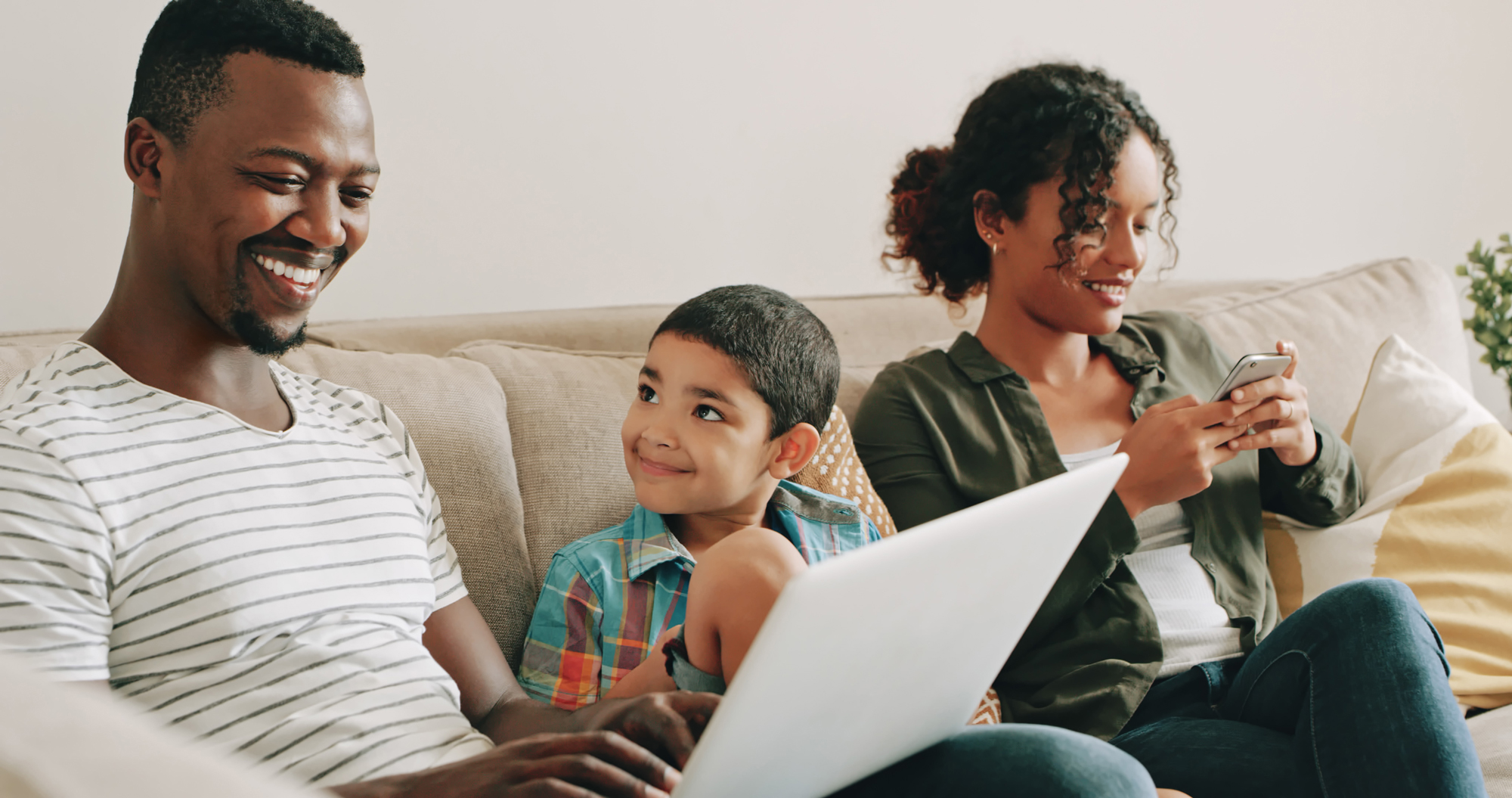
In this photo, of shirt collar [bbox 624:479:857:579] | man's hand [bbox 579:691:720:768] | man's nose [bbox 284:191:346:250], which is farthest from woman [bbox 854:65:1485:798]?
man's nose [bbox 284:191:346:250]

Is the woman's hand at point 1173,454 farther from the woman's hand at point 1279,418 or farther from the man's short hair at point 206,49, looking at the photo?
the man's short hair at point 206,49

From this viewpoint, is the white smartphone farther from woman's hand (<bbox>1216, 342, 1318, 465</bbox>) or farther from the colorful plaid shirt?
the colorful plaid shirt

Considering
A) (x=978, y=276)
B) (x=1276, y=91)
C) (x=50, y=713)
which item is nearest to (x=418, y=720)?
(x=50, y=713)

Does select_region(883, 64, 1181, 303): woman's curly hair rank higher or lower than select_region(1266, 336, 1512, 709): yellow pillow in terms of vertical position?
higher

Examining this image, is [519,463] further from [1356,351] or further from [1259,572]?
[1356,351]

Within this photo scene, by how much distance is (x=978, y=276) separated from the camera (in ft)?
5.01

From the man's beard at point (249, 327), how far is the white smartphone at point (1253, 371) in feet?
3.33

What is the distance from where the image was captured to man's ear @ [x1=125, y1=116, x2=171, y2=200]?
84 cm

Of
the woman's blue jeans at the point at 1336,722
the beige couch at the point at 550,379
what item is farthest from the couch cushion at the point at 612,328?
the woman's blue jeans at the point at 1336,722

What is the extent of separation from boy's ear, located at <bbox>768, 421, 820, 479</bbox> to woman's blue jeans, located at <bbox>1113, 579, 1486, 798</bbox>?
457 mm

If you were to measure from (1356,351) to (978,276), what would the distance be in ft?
2.31

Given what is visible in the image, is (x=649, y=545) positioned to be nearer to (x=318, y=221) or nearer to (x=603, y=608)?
(x=603, y=608)

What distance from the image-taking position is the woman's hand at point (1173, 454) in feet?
4.06

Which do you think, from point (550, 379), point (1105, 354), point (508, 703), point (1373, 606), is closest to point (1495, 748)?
point (1373, 606)
